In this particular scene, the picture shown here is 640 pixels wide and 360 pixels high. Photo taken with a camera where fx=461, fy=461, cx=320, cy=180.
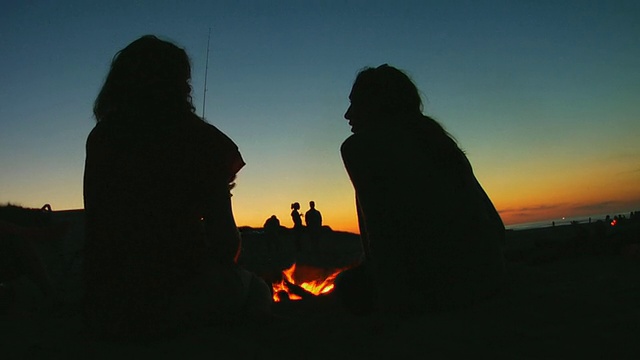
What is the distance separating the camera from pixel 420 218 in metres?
2.67

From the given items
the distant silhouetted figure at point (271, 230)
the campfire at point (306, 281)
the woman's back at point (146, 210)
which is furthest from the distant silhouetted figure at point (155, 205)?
the distant silhouetted figure at point (271, 230)

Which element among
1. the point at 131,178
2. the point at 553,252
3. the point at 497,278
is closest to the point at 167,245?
the point at 131,178

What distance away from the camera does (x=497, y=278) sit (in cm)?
282

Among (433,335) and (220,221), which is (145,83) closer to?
(220,221)

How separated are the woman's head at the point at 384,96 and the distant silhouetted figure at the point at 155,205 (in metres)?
0.93

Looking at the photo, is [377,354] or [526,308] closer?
[377,354]

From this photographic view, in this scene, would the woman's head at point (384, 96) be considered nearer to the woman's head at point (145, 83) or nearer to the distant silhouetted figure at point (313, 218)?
the woman's head at point (145, 83)

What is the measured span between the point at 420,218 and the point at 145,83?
1.70 metres

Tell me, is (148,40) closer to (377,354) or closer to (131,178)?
(131,178)

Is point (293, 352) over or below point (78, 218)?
below

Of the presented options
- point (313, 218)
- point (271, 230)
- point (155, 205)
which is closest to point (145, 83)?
point (155, 205)

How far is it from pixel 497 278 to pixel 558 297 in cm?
40

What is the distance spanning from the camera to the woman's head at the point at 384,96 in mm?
2941

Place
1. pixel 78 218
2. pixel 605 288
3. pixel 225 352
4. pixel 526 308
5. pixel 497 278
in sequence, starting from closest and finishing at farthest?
pixel 225 352
pixel 526 308
pixel 497 278
pixel 605 288
pixel 78 218
